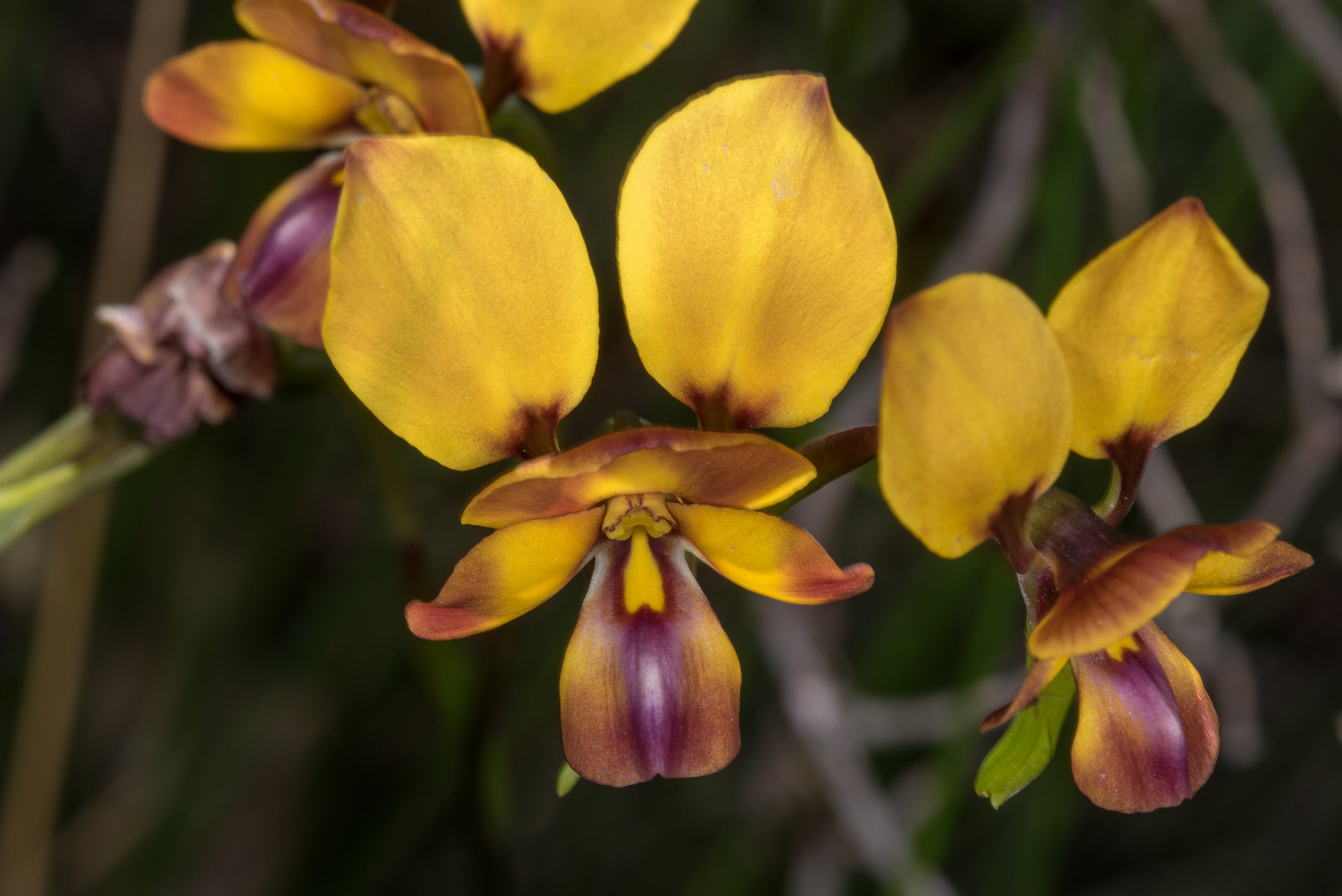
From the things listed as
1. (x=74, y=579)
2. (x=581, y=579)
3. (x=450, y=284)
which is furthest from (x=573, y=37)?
(x=74, y=579)

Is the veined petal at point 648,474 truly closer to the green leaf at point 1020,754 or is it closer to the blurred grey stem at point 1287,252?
the green leaf at point 1020,754

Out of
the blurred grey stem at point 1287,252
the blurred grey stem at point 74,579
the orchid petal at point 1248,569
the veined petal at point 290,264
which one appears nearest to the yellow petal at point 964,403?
the orchid petal at point 1248,569

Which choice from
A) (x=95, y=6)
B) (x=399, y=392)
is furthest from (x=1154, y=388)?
(x=95, y=6)

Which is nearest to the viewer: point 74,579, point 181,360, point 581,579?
point 181,360

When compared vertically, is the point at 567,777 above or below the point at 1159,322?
below

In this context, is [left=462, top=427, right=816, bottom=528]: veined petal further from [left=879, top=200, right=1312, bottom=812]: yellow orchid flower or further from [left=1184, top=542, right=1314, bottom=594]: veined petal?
[left=1184, top=542, right=1314, bottom=594]: veined petal

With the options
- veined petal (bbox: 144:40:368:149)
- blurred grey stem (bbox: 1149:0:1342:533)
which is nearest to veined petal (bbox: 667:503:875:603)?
veined petal (bbox: 144:40:368:149)

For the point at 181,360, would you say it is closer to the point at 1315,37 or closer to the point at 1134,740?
the point at 1134,740
